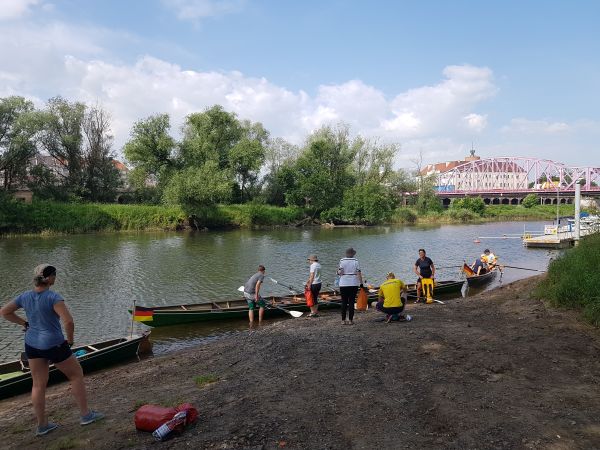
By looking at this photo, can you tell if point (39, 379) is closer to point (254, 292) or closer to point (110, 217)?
point (254, 292)

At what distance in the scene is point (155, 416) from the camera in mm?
5594

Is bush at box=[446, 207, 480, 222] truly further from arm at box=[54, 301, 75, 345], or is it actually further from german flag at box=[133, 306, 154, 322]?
arm at box=[54, 301, 75, 345]

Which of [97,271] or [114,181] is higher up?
[114,181]

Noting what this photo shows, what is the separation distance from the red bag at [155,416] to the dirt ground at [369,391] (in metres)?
0.12

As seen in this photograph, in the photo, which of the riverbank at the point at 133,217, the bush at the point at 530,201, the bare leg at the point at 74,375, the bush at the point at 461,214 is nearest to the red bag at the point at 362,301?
the bare leg at the point at 74,375

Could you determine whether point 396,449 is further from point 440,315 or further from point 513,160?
point 513,160

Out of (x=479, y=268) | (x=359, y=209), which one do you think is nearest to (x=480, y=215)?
(x=359, y=209)

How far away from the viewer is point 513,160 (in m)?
136

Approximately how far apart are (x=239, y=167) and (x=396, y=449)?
191ft

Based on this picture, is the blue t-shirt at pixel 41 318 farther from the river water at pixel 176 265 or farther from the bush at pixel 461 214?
the bush at pixel 461 214

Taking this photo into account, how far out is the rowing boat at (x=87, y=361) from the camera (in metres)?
8.80

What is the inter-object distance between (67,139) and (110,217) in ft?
38.1

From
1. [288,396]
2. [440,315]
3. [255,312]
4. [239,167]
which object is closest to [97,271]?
[255,312]

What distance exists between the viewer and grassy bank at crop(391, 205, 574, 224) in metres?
71.1
